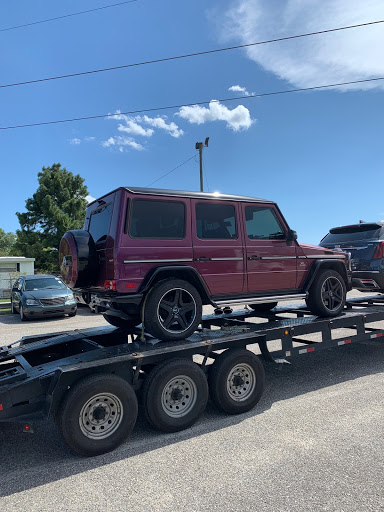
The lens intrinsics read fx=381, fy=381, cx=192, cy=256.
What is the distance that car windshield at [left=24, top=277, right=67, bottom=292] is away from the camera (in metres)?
13.2

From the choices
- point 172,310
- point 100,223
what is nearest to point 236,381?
point 172,310

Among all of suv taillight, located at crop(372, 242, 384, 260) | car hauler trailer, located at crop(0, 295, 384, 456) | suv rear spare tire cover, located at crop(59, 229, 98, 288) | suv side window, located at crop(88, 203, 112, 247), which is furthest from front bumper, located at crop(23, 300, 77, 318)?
suv taillight, located at crop(372, 242, 384, 260)

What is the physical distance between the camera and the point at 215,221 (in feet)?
16.1

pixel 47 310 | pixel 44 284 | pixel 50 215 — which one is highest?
pixel 50 215

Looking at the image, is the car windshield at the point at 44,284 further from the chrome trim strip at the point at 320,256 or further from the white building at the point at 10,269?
the chrome trim strip at the point at 320,256

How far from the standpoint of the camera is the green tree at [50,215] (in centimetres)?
3416

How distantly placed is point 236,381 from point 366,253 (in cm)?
413

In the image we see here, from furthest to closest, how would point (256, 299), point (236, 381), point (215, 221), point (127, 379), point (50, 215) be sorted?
point (50, 215), point (256, 299), point (215, 221), point (236, 381), point (127, 379)

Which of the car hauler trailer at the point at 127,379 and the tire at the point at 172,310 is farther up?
the tire at the point at 172,310

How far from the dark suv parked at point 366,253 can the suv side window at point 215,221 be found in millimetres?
3380

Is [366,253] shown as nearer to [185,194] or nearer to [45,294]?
[185,194]

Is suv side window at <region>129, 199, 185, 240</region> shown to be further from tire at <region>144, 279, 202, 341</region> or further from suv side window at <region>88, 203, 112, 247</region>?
tire at <region>144, 279, 202, 341</region>

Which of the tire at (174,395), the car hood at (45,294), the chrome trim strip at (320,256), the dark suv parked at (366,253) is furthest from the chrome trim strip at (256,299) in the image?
the car hood at (45,294)

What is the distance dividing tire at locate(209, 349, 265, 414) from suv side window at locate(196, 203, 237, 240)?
146 centimetres
